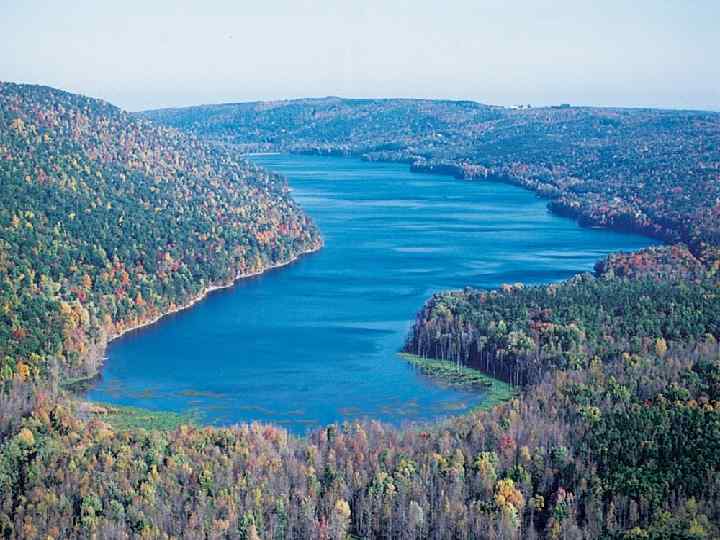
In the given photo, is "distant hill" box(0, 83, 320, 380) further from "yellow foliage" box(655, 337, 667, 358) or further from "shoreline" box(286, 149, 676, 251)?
"shoreline" box(286, 149, 676, 251)

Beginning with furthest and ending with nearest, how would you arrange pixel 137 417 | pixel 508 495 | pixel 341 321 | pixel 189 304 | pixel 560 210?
pixel 560 210 → pixel 189 304 → pixel 341 321 → pixel 137 417 → pixel 508 495

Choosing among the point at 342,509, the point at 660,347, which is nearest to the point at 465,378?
the point at 660,347

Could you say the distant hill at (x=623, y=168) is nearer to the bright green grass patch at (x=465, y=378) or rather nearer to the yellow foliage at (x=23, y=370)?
the bright green grass patch at (x=465, y=378)

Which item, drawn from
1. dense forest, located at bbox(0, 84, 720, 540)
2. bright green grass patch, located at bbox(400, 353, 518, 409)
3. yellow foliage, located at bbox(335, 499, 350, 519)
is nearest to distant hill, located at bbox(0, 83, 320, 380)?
dense forest, located at bbox(0, 84, 720, 540)

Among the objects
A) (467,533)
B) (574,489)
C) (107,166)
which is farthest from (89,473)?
(107,166)

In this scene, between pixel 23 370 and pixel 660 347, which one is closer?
pixel 23 370

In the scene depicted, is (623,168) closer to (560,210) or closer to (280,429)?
(560,210)
